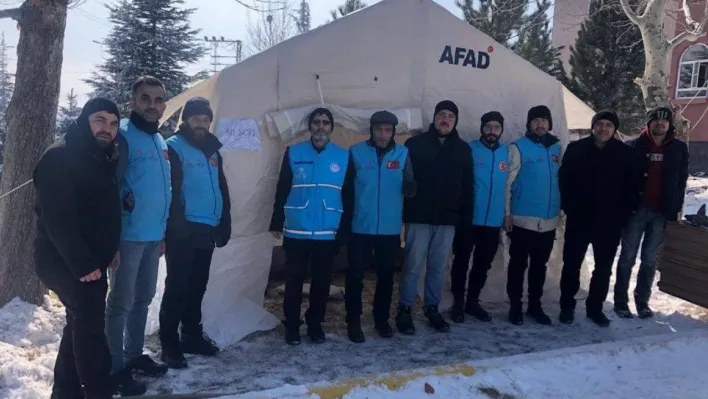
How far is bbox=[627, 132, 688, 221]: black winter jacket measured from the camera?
15.9ft

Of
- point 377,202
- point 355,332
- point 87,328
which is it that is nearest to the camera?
point 87,328

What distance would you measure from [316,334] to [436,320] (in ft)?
3.58

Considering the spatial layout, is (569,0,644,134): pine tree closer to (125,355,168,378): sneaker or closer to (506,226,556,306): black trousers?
(506,226,556,306): black trousers

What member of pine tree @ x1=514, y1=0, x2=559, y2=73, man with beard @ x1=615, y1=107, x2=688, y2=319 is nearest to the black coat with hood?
man with beard @ x1=615, y1=107, x2=688, y2=319

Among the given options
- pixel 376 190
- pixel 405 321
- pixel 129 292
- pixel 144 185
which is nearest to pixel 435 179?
pixel 376 190

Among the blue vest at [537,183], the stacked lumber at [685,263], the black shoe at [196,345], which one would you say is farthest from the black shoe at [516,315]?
the black shoe at [196,345]

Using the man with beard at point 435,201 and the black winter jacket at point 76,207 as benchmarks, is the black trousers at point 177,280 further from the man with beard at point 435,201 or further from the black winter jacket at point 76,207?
the man with beard at point 435,201

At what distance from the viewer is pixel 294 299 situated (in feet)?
14.2

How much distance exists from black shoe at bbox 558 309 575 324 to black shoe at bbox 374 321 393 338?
5.38 feet

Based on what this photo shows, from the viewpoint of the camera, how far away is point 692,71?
19109mm

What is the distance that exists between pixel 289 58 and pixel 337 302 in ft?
8.13

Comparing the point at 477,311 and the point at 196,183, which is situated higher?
the point at 196,183

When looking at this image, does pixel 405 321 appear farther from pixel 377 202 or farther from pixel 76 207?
pixel 76 207

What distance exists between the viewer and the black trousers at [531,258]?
500 cm
